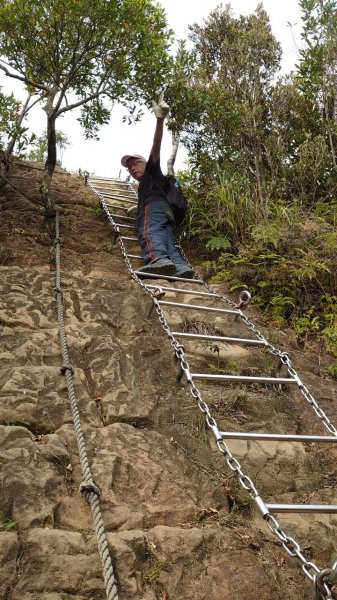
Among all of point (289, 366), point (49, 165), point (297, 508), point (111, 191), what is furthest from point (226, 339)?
point (111, 191)

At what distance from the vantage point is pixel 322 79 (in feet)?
23.1

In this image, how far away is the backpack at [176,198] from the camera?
5.95 metres

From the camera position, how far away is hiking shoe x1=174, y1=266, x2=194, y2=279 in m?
5.23

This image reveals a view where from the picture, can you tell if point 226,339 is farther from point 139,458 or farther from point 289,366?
point 139,458

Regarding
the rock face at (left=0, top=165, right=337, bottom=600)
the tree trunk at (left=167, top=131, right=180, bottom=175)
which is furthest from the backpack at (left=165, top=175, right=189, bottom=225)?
the rock face at (left=0, top=165, right=337, bottom=600)

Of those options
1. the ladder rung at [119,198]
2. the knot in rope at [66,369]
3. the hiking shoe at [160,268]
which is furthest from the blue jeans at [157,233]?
the knot in rope at [66,369]

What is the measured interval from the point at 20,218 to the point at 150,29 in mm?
2666

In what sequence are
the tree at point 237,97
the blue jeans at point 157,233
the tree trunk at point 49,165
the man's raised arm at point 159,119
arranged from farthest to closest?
the tree at point 237,97
the tree trunk at point 49,165
the blue jeans at point 157,233
the man's raised arm at point 159,119

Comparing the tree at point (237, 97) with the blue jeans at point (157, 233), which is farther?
the tree at point (237, 97)

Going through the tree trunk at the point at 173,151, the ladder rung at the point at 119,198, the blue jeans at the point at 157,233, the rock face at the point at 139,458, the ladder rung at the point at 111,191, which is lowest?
the rock face at the point at 139,458

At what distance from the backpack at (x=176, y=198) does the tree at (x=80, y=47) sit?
4.07 ft

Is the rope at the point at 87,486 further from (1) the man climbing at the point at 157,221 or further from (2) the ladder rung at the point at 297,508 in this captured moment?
(1) the man climbing at the point at 157,221

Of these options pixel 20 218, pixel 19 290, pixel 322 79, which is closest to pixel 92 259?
pixel 20 218

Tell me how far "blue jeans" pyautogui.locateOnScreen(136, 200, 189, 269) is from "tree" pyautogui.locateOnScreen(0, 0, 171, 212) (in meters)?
1.17
